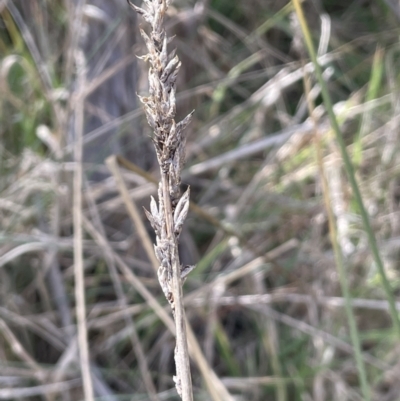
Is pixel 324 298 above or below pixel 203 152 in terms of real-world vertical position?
below

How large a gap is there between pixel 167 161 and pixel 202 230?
3.08 feet

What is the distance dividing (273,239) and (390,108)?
407mm

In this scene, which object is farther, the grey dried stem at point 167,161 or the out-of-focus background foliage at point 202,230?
the out-of-focus background foliage at point 202,230

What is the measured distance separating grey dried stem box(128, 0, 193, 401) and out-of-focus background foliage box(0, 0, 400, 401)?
61 centimetres

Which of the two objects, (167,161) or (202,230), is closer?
(167,161)

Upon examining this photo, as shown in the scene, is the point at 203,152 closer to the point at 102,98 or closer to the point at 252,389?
the point at 102,98

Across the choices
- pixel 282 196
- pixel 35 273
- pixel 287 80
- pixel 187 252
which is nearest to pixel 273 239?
pixel 282 196

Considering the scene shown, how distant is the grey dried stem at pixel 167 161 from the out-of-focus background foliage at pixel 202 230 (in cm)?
61

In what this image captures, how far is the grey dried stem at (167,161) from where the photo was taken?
261 mm

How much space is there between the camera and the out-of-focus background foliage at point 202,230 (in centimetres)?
97

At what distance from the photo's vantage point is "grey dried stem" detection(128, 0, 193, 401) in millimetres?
261

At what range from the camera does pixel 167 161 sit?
0.87 feet

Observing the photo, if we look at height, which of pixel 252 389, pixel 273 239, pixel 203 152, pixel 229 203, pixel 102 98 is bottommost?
pixel 252 389

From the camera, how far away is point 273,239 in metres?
1.12
